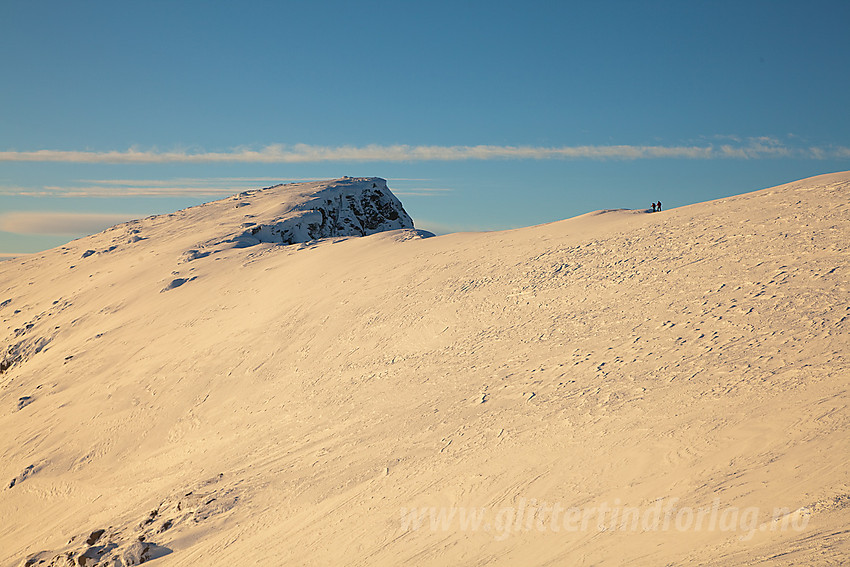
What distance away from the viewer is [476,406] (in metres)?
9.61

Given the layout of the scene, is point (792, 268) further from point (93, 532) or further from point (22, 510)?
point (22, 510)

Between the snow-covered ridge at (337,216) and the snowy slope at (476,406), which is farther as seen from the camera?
the snow-covered ridge at (337,216)

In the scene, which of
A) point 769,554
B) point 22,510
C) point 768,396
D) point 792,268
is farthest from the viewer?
point 22,510

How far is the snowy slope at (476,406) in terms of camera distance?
6844mm

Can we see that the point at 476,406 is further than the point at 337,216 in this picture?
No

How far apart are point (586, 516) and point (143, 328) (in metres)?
14.9

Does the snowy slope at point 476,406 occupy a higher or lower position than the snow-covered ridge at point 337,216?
lower

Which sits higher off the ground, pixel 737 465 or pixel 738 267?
pixel 738 267

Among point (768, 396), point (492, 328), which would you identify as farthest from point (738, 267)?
point (492, 328)

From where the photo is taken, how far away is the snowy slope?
22.5 feet

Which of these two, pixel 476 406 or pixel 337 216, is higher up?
pixel 337 216

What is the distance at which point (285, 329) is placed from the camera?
14562 mm

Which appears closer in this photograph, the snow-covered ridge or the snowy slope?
the snowy slope

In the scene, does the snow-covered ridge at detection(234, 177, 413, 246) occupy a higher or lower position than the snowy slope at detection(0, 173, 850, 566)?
higher
